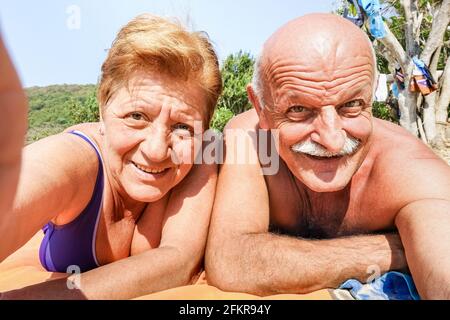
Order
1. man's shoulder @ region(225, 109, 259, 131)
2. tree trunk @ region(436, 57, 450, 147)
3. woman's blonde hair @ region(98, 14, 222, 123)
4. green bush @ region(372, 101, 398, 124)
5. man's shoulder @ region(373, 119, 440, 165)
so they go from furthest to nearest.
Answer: green bush @ region(372, 101, 398, 124) → tree trunk @ region(436, 57, 450, 147) → man's shoulder @ region(225, 109, 259, 131) → man's shoulder @ region(373, 119, 440, 165) → woman's blonde hair @ region(98, 14, 222, 123)

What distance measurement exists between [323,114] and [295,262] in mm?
652

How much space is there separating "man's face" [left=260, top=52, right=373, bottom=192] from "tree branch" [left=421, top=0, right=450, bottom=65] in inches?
349

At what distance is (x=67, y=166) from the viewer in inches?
63.9

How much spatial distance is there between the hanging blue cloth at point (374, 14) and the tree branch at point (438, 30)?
6.58ft

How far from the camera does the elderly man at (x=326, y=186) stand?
179 centimetres

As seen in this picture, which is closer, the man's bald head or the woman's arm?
the woman's arm

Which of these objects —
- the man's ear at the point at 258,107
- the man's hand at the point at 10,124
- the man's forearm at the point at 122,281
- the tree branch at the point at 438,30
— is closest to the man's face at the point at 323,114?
the man's ear at the point at 258,107

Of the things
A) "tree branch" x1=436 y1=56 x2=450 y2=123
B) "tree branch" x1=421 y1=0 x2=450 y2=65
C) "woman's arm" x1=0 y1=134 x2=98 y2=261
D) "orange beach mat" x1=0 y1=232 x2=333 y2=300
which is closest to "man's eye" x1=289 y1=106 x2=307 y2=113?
"orange beach mat" x1=0 y1=232 x2=333 y2=300

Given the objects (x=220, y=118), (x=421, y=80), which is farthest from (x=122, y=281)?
(x=421, y=80)

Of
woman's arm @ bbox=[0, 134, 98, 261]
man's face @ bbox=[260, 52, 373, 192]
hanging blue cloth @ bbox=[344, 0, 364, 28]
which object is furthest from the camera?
hanging blue cloth @ bbox=[344, 0, 364, 28]

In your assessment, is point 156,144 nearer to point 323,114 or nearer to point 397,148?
point 323,114

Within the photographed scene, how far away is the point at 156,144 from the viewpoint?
175 cm

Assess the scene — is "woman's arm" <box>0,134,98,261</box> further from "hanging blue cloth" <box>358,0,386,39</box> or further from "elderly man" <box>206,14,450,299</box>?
"hanging blue cloth" <box>358,0,386,39</box>

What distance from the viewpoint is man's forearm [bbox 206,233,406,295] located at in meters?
1.78
